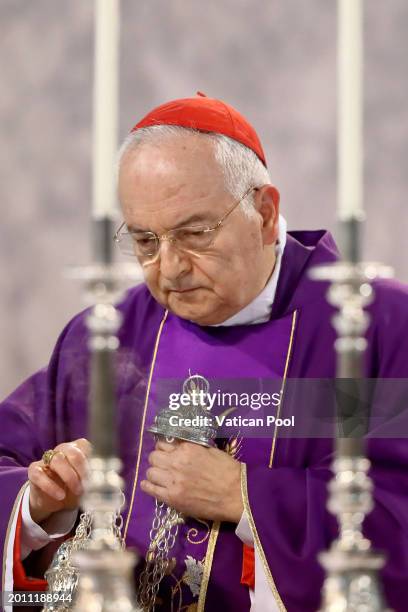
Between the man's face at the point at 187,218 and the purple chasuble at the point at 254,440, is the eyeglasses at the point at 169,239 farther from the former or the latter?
the purple chasuble at the point at 254,440

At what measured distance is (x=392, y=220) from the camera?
17.3 ft

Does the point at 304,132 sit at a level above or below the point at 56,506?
above

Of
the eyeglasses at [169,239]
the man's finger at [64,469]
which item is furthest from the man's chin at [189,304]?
the man's finger at [64,469]

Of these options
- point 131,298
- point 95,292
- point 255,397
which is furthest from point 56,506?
point 95,292

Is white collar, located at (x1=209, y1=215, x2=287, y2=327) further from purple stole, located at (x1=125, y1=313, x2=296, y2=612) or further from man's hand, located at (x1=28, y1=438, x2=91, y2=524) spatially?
man's hand, located at (x1=28, y1=438, x2=91, y2=524)

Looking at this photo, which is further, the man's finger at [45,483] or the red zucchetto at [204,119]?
the red zucchetto at [204,119]

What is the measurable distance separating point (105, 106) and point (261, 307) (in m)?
1.61

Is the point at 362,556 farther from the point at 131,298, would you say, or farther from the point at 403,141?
the point at 403,141

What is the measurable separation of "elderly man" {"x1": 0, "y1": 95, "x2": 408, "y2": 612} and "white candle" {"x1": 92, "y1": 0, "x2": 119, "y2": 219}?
1.09m

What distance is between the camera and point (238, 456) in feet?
11.0

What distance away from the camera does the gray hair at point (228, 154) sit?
10.7ft

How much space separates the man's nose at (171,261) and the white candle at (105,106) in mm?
1074

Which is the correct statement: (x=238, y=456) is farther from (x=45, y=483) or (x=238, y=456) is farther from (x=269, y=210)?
(x=269, y=210)

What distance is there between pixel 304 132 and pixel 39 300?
1.34 meters
